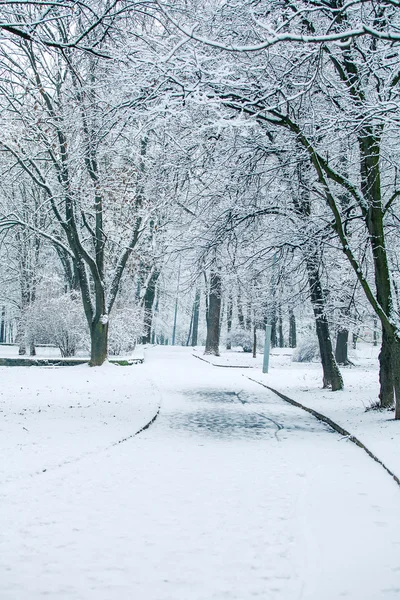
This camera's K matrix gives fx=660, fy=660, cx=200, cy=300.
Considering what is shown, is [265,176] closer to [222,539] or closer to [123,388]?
[123,388]

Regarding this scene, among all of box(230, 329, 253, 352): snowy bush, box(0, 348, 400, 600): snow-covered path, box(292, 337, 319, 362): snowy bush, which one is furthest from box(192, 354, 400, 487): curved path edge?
box(230, 329, 253, 352): snowy bush

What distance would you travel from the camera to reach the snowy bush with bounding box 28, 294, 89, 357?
2756 cm

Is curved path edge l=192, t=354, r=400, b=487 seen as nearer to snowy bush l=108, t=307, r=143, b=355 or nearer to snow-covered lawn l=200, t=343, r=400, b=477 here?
snow-covered lawn l=200, t=343, r=400, b=477

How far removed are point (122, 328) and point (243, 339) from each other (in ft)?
75.2

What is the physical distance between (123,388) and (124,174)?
24.4 feet

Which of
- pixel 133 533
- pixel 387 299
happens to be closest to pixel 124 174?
pixel 387 299

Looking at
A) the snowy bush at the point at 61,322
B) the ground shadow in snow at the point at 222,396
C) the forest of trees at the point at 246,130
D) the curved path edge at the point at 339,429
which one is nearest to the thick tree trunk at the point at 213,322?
the snowy bush at the point at 61,322

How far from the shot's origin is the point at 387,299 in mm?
11742

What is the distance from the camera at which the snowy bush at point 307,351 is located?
36750mm

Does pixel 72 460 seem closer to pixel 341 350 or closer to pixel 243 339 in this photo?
pixel 341 350

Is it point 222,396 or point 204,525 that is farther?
point 222,396

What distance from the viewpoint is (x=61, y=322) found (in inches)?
1096

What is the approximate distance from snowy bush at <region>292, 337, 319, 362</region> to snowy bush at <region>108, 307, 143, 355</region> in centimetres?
1055

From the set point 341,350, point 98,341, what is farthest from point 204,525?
point 341,350
